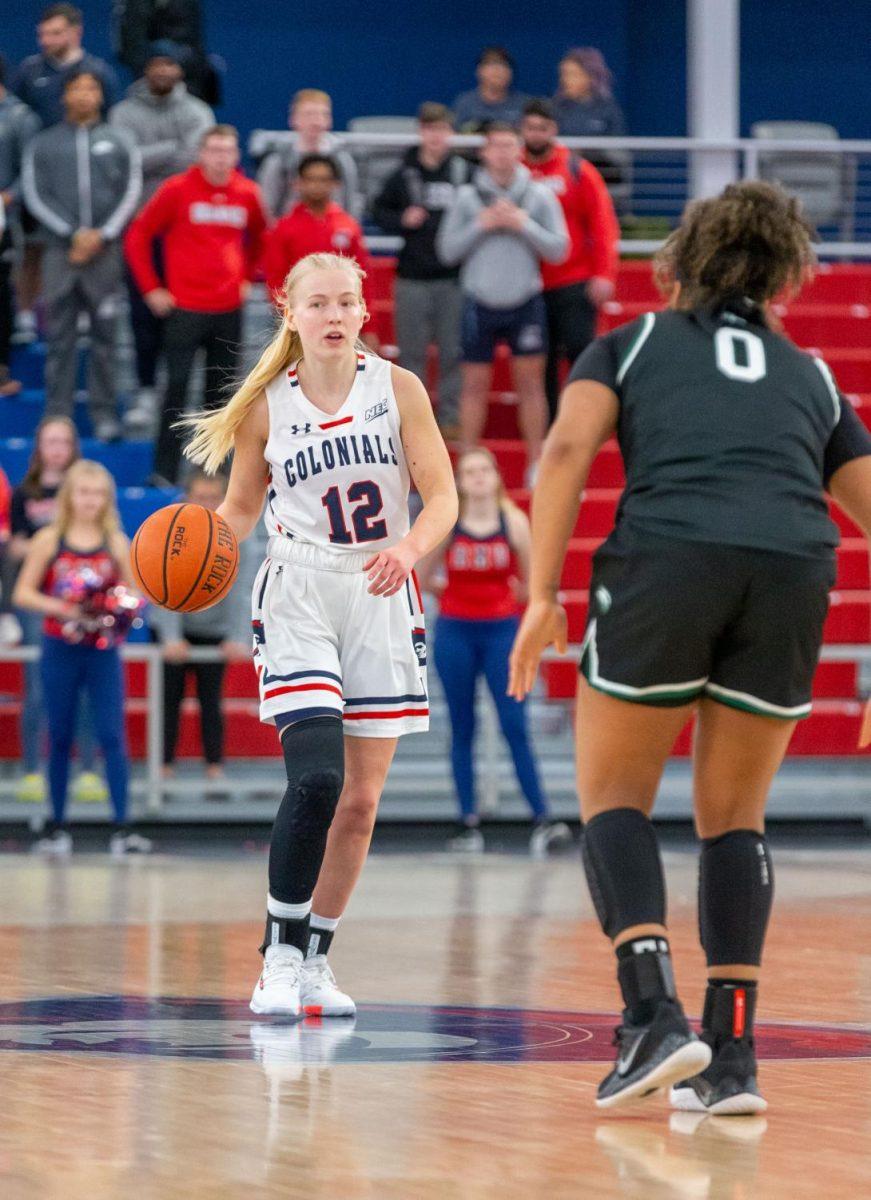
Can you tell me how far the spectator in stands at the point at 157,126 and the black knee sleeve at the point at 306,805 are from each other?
8446 mm

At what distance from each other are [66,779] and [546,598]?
691 centimetres

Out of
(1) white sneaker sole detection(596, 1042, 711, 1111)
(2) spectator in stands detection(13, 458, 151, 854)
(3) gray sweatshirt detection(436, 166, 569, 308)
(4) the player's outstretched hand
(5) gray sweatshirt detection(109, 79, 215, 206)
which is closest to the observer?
(1) white sneaker sole detection(596, 1042, 711, 1111)

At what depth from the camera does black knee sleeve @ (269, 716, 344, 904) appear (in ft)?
17.0

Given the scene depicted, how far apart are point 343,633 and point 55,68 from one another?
8983mm

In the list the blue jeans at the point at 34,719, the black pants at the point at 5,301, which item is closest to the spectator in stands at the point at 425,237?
the black pants at the point at 5,301

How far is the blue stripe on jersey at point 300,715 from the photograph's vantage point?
525cm

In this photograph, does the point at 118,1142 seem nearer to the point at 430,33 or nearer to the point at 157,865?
the point at 157,865

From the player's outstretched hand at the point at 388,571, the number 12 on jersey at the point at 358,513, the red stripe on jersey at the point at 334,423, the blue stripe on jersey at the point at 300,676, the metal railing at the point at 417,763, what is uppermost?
the red stripe on jersey at the point at 334,423

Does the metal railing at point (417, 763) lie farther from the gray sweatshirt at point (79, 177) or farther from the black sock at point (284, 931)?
the black sock at point (284, 931)

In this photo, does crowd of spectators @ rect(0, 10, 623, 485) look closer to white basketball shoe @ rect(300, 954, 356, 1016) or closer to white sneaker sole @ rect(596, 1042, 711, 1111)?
white basketball shoe @ rect(300, 954, 356, 1016)

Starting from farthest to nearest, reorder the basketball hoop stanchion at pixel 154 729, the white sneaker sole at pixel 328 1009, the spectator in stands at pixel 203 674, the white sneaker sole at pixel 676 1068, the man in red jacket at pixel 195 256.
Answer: the man in red jacket at pixel 195 256, the spectator in stands at pixel 203 674, the basketball hoop stanchion at pixel 154 729, the white sneaker sole at pixel 328 1009, the white sneaker sole at pixel 676 1068

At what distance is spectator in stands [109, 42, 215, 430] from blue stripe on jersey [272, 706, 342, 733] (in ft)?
27.5

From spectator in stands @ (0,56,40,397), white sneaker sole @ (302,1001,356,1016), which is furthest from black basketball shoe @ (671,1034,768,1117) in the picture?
spectator in stands @ (0,56,40,397)

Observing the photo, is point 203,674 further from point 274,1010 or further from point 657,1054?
point 657,1054
